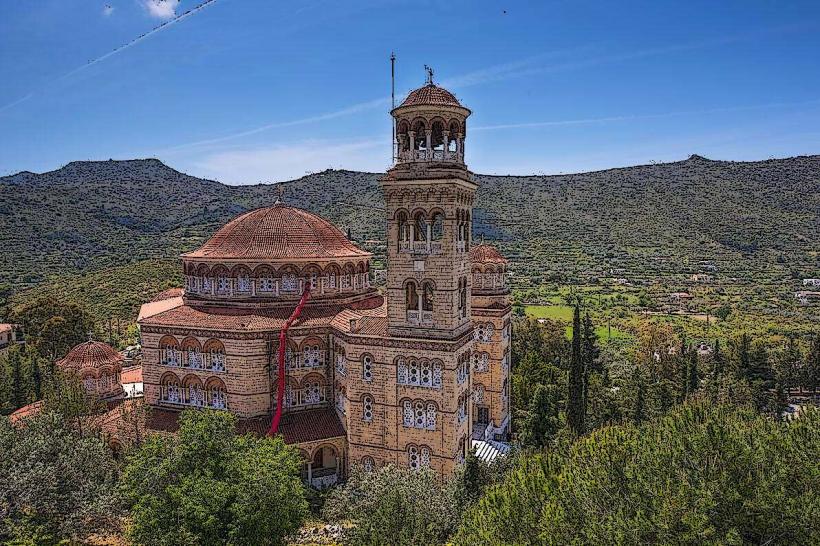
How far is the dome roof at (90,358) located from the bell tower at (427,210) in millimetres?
18268

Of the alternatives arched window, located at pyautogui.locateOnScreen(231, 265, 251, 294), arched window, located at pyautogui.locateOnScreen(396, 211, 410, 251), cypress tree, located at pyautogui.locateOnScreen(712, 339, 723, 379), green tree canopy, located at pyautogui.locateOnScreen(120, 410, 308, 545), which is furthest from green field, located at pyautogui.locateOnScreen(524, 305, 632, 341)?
green tree canopy, located at pyautogui.locateOnScreen(120, 410, 308, 545)

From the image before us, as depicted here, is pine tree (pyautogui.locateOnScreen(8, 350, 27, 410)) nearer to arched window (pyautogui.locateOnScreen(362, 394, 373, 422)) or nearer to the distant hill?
arched window (pyautogui.locateOnScreen(362, 394, 373, 422))

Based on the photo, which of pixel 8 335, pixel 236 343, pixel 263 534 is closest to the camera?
pixel 263 534

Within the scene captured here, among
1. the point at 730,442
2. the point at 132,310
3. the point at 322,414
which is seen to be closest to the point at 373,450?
the point at 322,414

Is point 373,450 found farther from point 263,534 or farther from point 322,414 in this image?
point 263,534

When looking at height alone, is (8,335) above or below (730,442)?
below

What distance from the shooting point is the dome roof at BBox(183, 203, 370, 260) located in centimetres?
3212

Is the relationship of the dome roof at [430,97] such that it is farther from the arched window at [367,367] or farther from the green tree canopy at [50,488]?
the green tree canopy at [50,488]

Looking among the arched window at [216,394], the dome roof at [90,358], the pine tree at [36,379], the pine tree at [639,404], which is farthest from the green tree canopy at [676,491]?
the pine tree at [36,379]

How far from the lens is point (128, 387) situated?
39.2 meters

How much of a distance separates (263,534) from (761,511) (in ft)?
44.9

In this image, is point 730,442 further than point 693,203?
No

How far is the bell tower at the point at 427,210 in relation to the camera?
25.5 m

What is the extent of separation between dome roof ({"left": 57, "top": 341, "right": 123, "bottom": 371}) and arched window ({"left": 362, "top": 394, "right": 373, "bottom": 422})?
16522mm
